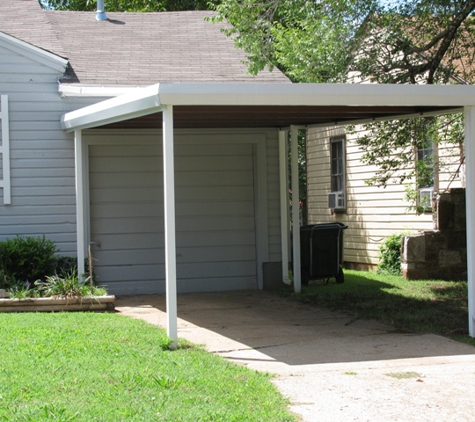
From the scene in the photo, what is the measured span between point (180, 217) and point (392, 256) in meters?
5.00

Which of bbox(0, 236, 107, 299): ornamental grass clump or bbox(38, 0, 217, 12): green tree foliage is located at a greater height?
bbox(38, 0, 217, 12): green tree foliage

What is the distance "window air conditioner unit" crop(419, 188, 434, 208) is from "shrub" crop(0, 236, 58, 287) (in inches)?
279

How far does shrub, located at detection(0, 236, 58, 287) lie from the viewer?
1118 centimetres

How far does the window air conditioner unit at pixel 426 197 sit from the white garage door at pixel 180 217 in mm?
3588

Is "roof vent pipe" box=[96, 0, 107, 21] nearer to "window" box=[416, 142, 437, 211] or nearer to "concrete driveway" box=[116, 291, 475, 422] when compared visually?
"concrete driveway" box=[116, 291, 475, 422]

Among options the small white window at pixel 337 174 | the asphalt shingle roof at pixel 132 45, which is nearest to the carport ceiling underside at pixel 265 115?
the asphalt shingle roof at pixel 132 45

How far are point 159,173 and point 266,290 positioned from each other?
2636mm

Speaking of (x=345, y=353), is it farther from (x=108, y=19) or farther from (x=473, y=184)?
Answer: (x=108, y=19)

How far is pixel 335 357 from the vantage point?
7730 millimetres

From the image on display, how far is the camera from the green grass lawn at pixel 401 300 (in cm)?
967

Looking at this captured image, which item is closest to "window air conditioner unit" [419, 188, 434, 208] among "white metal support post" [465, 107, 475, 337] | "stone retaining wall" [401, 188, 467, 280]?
"stone retaining wall" [401, 188, 467, 280]

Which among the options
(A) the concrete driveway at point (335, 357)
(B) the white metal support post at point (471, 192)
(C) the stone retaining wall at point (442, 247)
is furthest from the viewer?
(C) the stone retaining wall at point (442, 247)

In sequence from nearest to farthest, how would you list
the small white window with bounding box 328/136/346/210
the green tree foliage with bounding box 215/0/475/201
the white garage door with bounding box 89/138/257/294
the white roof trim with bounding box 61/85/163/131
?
the white roof trim with bounding box 61/85/163/131
the green tree foliage with bounding box 215/0/475/201
the white garage door with bounding box 89/138/257/294
the small white window with bounding box 328/136/346/210

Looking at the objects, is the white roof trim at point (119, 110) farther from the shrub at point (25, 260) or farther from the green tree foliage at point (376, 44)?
the green tree foliage at point (376, 44)
